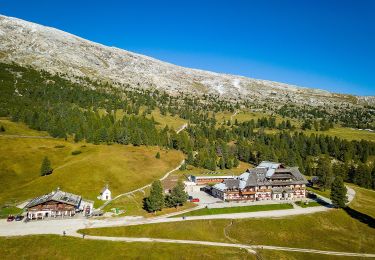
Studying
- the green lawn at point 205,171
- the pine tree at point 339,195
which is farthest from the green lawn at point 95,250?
the green lawn at point 205,171

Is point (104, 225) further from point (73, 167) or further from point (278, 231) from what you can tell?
point (278, 231)

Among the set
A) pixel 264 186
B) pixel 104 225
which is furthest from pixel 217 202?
pixel 104 225

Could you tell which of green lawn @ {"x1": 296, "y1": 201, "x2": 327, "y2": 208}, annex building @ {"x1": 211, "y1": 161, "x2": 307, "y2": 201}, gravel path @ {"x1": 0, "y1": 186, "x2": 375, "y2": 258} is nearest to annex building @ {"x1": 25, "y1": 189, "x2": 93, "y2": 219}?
gravel path @ {"x1": 0, "y1": 186, "x2": 375, "y2": 258}

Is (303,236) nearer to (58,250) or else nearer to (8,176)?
(58,250)

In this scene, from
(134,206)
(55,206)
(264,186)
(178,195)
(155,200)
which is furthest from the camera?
(264,186)

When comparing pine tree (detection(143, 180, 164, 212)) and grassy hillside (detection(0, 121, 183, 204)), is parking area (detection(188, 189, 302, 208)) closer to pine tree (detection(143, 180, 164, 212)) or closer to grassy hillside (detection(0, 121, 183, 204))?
pine tree (detection(143, 180, 164, 212))

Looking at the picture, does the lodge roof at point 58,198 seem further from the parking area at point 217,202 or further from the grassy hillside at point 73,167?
the parking area at point 217,202
